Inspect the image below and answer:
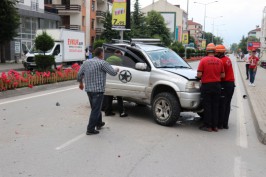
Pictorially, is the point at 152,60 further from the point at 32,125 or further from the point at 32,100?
the point at 32,100

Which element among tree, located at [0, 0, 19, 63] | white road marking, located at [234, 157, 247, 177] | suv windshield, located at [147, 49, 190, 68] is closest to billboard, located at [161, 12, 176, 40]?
tree, located at [0, 0, 19, 63]

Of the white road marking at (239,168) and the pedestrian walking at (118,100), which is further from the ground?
the pedestrian walking at (118,100)

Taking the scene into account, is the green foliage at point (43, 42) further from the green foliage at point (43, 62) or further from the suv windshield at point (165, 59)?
Result: the suv windshield at point (165, 59)

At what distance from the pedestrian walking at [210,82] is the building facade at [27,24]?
95.0 ft

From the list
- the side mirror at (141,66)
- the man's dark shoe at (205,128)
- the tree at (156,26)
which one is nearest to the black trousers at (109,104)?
the side mirror at (141,66)

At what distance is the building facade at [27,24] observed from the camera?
36.2 meters

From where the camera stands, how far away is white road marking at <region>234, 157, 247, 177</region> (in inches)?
205

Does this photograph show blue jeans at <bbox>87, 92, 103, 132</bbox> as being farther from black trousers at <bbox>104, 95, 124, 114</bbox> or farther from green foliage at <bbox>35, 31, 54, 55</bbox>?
green foliage at <bbox>35, 31, 54, 55</bbox>

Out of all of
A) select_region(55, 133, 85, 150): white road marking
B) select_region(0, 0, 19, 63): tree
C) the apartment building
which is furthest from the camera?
the apartment building

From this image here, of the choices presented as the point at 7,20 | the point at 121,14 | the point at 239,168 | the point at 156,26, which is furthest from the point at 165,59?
the point at 156,26

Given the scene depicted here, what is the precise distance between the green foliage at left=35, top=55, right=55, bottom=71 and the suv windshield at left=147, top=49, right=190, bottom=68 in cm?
831

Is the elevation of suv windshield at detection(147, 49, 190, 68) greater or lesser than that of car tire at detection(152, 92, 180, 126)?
greater

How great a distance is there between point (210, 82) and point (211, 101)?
1.55ft

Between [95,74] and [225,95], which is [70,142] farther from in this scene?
[225,95]
